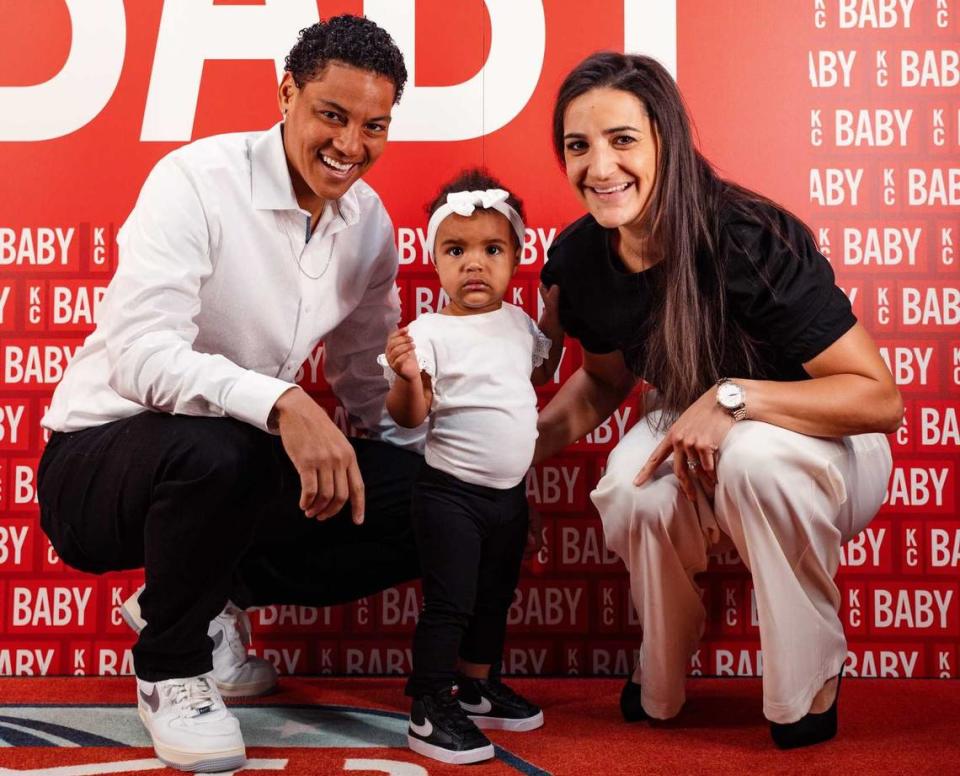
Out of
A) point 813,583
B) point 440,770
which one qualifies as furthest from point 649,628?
point 440,770

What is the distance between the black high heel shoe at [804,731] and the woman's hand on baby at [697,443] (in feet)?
1.32

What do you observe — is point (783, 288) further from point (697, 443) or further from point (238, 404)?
point (238, 404)

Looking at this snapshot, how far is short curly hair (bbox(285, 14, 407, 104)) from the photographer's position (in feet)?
5.82

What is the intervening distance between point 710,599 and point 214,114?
156 cm

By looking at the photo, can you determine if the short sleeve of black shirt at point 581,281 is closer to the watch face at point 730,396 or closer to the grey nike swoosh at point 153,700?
the watch face at point 730,396

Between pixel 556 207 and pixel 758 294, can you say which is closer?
pixel 758 294

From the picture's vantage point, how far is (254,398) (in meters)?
1.59

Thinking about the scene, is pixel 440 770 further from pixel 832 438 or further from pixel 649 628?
pixel 832 438

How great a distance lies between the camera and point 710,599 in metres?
2.29

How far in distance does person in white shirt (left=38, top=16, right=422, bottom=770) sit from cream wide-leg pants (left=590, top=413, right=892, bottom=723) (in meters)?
0.50

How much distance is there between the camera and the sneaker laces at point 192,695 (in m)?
1.61

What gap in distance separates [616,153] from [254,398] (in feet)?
2.54

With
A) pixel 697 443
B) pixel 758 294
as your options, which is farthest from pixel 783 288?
pixel 697 443

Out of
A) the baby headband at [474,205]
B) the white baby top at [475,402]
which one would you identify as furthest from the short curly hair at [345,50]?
the white baby top at [475,402]
